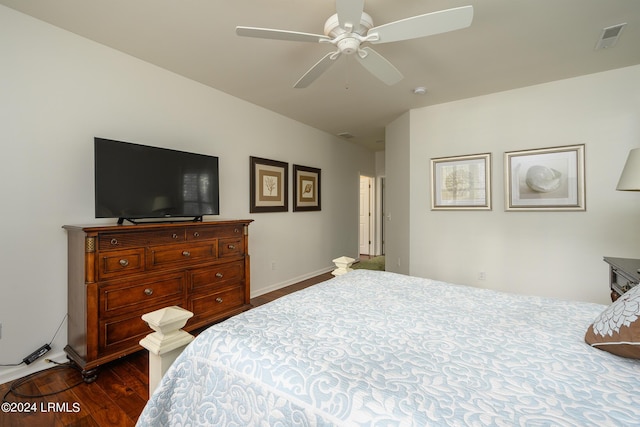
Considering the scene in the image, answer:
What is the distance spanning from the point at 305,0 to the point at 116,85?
184 centimetres

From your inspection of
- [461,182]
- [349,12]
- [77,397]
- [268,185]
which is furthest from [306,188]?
[77,397]

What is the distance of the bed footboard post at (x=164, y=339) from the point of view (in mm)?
1074

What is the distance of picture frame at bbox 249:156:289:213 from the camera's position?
12.4 ft

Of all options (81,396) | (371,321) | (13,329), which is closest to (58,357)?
(13,329)

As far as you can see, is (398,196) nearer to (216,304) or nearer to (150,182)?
(216,304)

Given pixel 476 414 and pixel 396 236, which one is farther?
pixel 396 236

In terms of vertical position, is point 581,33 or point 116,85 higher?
point 581,33

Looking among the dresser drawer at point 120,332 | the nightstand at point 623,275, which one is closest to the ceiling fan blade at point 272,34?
the dresser drawer at point 120,332

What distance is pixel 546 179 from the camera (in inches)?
124

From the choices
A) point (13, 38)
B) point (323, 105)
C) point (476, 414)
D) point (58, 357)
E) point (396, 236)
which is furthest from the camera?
point (396, 236)

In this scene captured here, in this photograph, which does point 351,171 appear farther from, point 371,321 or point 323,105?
point 371,321

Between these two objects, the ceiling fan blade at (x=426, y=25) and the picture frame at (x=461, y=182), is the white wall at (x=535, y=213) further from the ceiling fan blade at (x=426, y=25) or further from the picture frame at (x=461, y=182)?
the ceiling fan blade at (x=426, y=25)

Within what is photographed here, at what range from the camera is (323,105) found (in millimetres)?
3742

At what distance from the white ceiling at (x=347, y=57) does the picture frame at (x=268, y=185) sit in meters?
0.88
